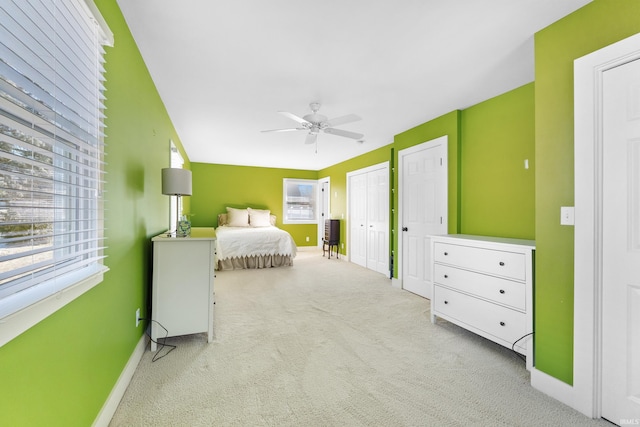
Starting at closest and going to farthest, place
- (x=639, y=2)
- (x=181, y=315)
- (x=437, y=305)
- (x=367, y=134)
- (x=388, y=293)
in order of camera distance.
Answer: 1. (x=639, y=2)
2. (x=181, y=315)
3. (x=437, y=305)
4. (x=388, y=293)
5. (x=367, y=134)

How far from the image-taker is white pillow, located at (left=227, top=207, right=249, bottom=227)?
673 cm

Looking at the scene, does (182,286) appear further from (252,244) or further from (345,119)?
(252,244)

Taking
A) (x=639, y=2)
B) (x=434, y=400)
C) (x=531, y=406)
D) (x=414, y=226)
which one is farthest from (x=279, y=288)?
(x=639, y=2)

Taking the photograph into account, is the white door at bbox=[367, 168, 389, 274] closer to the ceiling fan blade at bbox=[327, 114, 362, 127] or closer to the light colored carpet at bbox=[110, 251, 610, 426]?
the light colored carpet at bbox=[110, 251, 610, 426]

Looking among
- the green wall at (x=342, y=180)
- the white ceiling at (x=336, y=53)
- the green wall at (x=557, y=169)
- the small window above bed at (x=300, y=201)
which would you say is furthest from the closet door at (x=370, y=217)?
the green wall at (x=557, y=169)

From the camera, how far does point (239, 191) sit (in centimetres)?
720

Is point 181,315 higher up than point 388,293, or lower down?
higher up

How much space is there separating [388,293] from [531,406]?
2213 millimetres

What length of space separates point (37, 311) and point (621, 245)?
2.56 m

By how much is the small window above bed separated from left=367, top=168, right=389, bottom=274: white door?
8.82ft

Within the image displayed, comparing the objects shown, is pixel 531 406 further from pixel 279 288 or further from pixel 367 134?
pixel 367 134

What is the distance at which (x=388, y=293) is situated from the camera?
382 centimetres

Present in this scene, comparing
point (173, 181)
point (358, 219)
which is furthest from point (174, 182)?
point (358, 219)

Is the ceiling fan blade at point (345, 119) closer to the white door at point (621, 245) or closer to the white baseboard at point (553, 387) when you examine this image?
the white door at point (621, 245)
